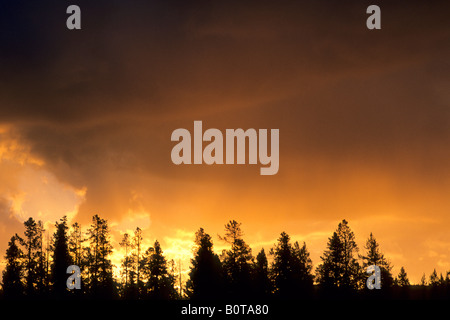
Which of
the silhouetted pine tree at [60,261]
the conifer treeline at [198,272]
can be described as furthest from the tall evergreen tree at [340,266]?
the silhouetted pine tree at [60,261]

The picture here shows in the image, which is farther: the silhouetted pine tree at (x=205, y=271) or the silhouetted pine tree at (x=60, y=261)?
the silhouetted pine tree at (x=60, y=261)

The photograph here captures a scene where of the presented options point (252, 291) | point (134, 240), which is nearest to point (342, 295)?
point (252, 291)

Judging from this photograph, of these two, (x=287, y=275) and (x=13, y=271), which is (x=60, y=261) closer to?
(x=13, y=271)

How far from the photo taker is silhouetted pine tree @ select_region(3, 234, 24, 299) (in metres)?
82.6

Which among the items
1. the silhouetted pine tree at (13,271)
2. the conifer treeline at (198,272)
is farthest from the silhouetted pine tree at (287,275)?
the silhouetted pine tree at (13,271)

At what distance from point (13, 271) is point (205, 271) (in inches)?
1153

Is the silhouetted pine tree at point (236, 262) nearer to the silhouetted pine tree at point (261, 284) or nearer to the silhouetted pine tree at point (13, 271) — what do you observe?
the silhouetted pine tree at point (261, 284)

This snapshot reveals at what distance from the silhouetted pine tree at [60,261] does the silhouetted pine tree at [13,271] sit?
5.80 m

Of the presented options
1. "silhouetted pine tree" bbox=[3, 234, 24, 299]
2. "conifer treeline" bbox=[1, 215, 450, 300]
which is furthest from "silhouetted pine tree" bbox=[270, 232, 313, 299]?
"silhouetted pine tree" bbox=[3, 234, 24, 299]

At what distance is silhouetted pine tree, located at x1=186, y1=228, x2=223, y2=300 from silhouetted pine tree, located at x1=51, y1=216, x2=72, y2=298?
18.0 meters

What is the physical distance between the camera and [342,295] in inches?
2968

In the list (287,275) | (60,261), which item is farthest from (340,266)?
(60,261)

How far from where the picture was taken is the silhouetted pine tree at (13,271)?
8256 centimetres
